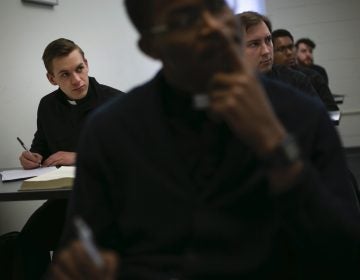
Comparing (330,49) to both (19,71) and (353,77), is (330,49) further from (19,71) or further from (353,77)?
(19,71)

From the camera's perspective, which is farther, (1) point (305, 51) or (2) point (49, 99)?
(1) point (305, 51)

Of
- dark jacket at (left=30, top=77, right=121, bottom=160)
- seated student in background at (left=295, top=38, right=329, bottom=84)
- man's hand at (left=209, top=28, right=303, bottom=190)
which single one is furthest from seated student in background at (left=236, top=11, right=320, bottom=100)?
seated student in background at (left=295, top=38, right=329, bottom=84)

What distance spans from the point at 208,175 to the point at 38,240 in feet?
5.49

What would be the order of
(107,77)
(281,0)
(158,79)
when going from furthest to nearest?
(281,0)
(107,77)
(158,79)

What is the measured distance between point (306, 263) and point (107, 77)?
2892mm

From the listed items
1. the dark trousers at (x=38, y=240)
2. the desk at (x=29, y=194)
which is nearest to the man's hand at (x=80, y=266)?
the desk at (x=29, y=194)

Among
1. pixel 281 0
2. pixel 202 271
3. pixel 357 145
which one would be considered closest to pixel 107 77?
pixel 202 271

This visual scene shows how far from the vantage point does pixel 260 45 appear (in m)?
2.73

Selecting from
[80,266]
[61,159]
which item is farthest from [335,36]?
[80,266]

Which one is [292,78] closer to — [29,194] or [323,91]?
[323,91]

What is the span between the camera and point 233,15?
2.86 ft

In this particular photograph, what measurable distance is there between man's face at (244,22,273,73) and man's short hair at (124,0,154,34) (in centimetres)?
179

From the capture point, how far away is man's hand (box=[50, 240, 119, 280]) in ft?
2.60

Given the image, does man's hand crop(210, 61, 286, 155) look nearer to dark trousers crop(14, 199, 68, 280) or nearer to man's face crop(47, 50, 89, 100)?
dark trousers crop(14, 199, 68, 280)
